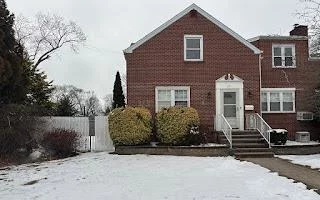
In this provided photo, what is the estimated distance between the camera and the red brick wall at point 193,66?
80.6 feet

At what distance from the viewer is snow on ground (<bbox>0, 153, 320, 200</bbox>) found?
11.4 metres

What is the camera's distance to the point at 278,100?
26.6 meters

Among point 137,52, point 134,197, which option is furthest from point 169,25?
point 134,197

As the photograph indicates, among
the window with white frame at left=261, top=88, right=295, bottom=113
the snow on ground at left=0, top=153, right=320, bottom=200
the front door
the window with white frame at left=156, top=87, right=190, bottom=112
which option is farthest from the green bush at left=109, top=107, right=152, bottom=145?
the window with white frame at left=261, top=88, right=295, bottom=113

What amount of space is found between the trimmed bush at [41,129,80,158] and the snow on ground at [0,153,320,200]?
243 cm

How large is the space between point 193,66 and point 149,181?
40.1 feet

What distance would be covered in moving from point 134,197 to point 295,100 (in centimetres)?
1770

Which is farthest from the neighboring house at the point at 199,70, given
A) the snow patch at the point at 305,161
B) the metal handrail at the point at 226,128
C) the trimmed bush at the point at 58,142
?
the snow patch at the point at 305,161

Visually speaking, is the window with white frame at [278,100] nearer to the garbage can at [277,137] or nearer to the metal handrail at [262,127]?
the metal handrail at [262,127]

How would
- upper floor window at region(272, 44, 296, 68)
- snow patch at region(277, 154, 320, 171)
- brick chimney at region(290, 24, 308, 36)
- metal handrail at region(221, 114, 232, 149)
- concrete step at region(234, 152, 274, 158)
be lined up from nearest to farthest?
snow patch at region(277, 154, 320, 171)
concrete step at region(234, 152, 274, 158)
metal handrail at region(221, 114, 232, 149)
upper floor window at region(272, 44, 296, 68)
brick chimney at region(290, 24, 308, 36)

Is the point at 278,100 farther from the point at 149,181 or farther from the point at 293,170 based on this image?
the point at 149,181

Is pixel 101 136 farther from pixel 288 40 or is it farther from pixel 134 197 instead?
pixel 134 197

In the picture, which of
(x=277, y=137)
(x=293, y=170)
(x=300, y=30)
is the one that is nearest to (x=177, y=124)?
(x=277, y=137)

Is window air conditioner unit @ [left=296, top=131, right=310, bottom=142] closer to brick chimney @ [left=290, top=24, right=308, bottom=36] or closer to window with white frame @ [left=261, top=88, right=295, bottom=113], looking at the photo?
window with white frame @ [left=261, top=88, right=295, bottom=113]
